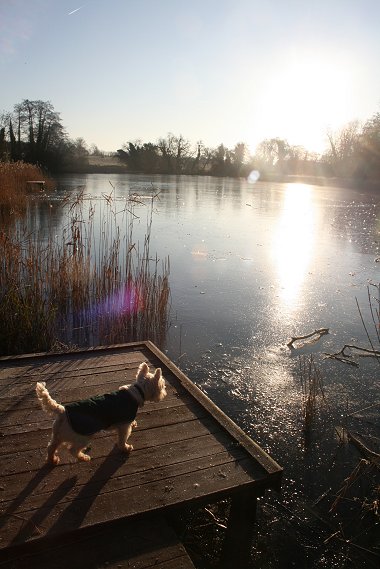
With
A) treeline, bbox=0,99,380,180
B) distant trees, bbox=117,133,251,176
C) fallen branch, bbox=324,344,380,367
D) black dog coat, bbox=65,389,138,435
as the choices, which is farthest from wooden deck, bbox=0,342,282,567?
distant trees, bbox=117,133,251,176

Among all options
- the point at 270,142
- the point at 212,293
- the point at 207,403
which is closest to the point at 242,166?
the point at 270,142

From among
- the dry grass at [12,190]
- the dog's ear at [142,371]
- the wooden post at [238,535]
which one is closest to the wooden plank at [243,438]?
the wooden post at [238,535]

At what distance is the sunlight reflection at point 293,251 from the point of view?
8195 mm

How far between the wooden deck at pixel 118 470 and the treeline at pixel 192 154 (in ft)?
76.0

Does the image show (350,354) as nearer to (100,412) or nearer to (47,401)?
(100,412)

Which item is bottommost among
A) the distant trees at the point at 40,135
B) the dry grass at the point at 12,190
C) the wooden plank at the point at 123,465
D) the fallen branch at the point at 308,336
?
the fallen branch at the point at 308,336

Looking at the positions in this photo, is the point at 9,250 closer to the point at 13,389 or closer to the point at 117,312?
the point at 117,312

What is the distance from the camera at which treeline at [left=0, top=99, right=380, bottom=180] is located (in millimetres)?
42284

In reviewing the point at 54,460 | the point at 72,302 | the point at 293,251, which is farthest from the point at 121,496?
the point at 293,251

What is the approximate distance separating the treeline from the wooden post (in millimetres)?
24203

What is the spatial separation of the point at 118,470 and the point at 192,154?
6449 centimetres

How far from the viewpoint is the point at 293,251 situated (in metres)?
11.7

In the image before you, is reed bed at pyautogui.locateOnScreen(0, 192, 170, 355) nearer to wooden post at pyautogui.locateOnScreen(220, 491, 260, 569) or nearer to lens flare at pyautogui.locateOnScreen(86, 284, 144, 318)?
lens flare at pyautogui.locateOnScreen(86, 284, 144, 318)

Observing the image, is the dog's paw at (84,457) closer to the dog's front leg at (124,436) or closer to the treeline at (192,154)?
the dog's front leg at (124,436)
